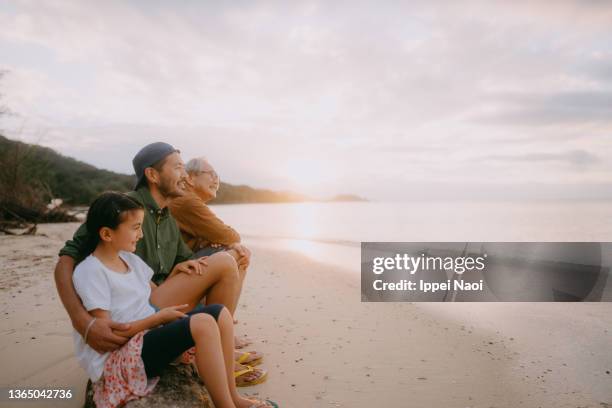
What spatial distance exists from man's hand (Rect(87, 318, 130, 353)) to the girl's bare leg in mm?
385

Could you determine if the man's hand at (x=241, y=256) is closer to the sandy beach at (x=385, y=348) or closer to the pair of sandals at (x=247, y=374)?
the pair of sandals at (x=247, y=374)

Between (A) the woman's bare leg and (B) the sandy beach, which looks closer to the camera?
(A) the woman's bare leg

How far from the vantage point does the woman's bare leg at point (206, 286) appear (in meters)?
2.70

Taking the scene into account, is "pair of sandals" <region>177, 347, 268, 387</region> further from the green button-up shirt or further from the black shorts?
the black shorts

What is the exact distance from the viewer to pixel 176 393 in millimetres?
2289

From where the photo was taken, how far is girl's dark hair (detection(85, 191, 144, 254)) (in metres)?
2.26

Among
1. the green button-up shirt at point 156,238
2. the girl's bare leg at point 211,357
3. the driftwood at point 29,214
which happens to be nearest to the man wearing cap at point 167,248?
the green button-up shirt at point 156,238

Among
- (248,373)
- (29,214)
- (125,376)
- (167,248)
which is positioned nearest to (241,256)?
(167,248)

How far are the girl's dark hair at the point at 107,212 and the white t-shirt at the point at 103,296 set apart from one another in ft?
0.54

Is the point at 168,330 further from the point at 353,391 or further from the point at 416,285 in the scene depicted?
the point at 416,285

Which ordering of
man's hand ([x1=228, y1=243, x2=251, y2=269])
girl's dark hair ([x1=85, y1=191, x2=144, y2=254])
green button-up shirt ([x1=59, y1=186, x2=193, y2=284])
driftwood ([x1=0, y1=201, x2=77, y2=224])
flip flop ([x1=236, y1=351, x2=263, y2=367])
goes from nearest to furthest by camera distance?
girl's dark hair ([x1=85, y1=191, x2=144, y2=254]) → green button-up shirt ([x1=59, y1=186, x2=193, y2=284]) → flip flop ([x1=236, y1=351, x2=263, y2=367]) → man's hand ([x1=228, y1=243, x2=251, y2=269]) → driftwood ([x1=0, y1=201, x2=77, y2=224])

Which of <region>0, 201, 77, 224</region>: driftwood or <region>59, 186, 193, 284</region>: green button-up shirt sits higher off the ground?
<region>59, 186, 193, 284</region>: green button-up shirt

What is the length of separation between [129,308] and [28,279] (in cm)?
482

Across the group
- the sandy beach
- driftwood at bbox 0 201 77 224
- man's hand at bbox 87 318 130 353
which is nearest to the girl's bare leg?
man's hand at bbox 87 318 130 353
